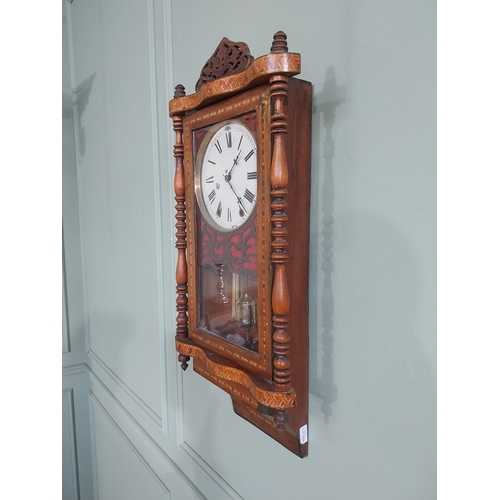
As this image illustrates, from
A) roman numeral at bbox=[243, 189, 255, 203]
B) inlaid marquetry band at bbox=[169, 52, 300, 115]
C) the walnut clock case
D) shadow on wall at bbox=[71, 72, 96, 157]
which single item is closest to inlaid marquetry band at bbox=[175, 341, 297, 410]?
the walnut clock case

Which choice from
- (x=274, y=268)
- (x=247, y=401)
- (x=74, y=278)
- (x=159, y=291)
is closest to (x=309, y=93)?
(x=274, y=268)

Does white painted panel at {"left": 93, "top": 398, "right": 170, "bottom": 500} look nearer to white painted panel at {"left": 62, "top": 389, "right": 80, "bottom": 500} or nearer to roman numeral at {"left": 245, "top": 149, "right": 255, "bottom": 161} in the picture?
white painted panel at {"left": 62, "top": 389, "right": 80, "bottom": 500}

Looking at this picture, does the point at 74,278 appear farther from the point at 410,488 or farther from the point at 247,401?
the point at 410,488

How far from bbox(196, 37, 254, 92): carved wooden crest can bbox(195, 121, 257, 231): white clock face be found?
0.23ft

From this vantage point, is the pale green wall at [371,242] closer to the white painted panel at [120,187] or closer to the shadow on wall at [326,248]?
the shadow on wall at [326,248]

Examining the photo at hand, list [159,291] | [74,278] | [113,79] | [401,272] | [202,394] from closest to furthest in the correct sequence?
[401,272], [202,394], [159,291], [113,79], [74,278]

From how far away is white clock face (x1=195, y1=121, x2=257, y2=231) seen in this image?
20.9 inches

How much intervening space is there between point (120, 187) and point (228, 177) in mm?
716

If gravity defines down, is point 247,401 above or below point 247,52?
below

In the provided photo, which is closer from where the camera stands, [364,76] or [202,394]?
[364,76]

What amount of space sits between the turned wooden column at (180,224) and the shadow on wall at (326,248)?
23cm

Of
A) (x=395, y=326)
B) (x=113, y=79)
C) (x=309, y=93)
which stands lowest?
(x=395, y=326)

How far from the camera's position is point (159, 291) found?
0.99 metres

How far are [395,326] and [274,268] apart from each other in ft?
0.53
